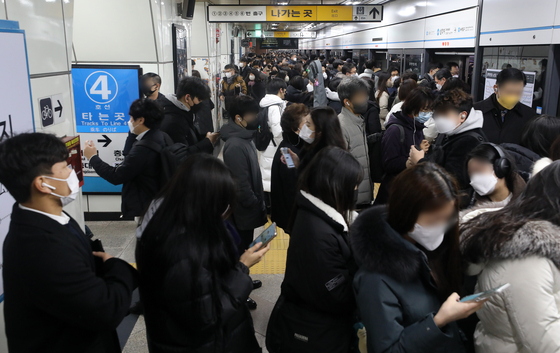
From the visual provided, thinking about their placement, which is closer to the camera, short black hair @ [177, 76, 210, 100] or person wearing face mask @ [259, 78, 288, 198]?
short black hair @ [177, 76, 210, 100]

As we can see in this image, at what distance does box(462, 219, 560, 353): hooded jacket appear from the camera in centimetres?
142

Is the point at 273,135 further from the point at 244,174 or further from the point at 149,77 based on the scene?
the point at 244,174

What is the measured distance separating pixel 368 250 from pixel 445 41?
8.82 metres

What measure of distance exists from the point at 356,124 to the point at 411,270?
8.43 feet

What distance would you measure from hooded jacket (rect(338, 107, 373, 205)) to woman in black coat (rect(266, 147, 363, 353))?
6.14 feet

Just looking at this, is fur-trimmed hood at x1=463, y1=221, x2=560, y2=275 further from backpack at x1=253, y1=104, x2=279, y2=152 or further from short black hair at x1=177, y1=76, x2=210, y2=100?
backpack at x1=253, y1=104, x2=279, y2=152

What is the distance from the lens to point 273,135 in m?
4.94

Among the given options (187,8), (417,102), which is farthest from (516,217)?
(187,8)

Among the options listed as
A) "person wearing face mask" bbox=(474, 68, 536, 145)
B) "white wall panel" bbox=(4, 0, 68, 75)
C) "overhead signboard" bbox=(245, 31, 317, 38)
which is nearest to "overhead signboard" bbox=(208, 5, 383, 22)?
"person wearing face mask" bbox=(474, 68, 536, 145)

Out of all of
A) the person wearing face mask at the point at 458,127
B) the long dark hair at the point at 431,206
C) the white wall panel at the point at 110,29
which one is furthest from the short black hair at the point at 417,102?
the white wall panel at the point at 110,29

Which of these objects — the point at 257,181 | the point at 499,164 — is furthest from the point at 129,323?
the point at 499,164

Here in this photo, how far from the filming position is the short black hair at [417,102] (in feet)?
12.1

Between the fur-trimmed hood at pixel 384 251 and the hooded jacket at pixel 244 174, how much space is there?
161 centimetres

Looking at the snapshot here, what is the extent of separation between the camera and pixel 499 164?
7.44 feet
